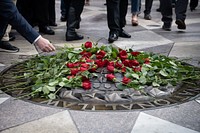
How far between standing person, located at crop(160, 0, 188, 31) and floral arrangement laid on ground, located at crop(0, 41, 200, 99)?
2.39 metres

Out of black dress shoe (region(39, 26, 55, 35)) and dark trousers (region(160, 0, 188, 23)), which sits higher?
dark trousers (region(160, 0, 188, 23))

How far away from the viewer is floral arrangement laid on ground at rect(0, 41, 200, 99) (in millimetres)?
3014

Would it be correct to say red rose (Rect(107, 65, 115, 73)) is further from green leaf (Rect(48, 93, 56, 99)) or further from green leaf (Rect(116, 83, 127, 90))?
green leaf (Rect(48, 93, 56, 99))

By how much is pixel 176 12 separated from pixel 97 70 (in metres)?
3.09

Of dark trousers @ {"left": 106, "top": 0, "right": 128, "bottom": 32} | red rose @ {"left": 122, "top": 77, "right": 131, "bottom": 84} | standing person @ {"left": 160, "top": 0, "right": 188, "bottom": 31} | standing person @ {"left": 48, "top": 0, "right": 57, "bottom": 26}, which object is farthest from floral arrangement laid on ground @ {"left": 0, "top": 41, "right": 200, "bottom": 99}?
standing person @ {"left": 48, "top": 0, "right": 57, "bottom": 26}

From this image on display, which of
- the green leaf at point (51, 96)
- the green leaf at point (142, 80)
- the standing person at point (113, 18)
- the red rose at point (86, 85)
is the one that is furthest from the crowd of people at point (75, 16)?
the green leaf at point (142, 80)

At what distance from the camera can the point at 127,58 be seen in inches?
137

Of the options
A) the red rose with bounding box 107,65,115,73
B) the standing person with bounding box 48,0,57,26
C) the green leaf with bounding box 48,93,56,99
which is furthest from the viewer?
the standing person with bounding box 48,0,57,26

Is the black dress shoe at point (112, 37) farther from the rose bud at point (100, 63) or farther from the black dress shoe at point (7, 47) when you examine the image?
the rose bud at point (100, 63)

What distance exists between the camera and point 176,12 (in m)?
5.91

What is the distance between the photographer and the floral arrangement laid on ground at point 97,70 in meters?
3.01

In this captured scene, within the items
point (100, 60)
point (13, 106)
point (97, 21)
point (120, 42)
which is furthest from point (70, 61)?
point (97, 21)

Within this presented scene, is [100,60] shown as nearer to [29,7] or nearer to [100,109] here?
[100,109]

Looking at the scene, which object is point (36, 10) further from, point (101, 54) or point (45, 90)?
point (45, 90)
